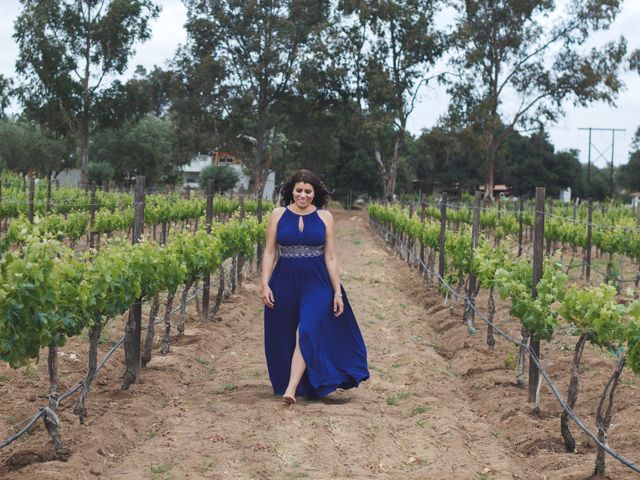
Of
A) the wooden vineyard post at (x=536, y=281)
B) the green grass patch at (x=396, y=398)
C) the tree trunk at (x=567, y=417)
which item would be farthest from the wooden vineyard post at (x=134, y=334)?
the tree trunk at (x=567, y=417)

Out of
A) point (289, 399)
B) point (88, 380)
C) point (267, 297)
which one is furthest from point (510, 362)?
point (88, 380)

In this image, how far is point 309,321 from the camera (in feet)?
23.6

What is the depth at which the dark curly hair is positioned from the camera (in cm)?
729

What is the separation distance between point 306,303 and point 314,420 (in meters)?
1.07

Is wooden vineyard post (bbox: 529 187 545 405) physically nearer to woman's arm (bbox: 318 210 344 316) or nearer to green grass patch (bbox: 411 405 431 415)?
green grass patch (bbox: 411 405 431 415)

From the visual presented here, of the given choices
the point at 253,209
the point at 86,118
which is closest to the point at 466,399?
the point at 253,209

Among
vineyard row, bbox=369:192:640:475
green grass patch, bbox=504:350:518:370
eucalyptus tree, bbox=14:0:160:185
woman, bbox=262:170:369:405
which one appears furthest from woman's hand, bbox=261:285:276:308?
eucalyptus tree, bbox=14:0:160:185

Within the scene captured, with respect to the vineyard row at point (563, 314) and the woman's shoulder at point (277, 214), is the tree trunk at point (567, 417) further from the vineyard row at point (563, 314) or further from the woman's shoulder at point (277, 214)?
the woman's shoulder at point (277, 214)

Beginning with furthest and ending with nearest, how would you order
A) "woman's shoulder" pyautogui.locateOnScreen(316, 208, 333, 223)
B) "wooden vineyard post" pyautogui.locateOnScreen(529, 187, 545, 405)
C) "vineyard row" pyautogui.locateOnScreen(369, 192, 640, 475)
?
"wooden vineyard post" pyautogui.locateOnScreen(529, 187, 545, 405), "woman's shoulder" pyautogui.locateOnScreen(316, 208, 333, 223), "vineyard row" pyautogui.locateOnScreen(369, 192, 640, 475)

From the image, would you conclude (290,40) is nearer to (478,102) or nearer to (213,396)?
(478,102)

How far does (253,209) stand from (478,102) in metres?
22.9

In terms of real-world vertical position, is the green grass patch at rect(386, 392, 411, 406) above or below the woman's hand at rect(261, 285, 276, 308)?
below

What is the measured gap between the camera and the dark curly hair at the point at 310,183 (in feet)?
23.9

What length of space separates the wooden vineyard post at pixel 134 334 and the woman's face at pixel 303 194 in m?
1.57
